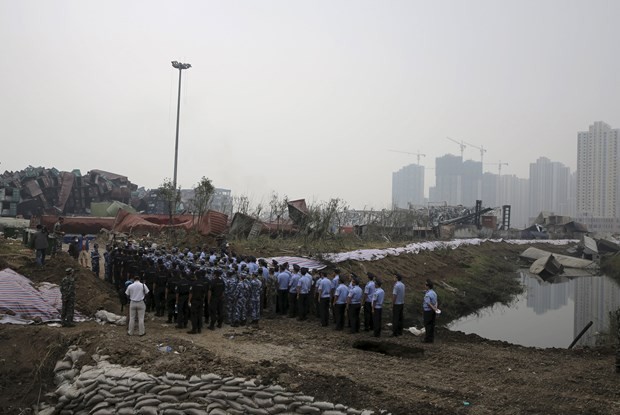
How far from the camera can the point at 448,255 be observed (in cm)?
3500

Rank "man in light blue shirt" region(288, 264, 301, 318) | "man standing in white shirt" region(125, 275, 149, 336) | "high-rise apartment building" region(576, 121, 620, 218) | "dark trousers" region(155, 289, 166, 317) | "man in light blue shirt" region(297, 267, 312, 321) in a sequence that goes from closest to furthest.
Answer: "man standing in white shirt" region(125, 275, 149, 336) → "dark trousers" region(155, 289, 166, 317) → "man in light blue shirt" region(297, 267, 312, 321) → "man in light blue shirt" region(288, 264, 301, 318) → "high-rise apartment building" region(576, 121, 620, 218)

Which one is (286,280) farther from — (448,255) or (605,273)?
(605,273)

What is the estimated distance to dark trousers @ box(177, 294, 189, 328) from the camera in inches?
493

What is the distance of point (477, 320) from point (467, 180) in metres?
138

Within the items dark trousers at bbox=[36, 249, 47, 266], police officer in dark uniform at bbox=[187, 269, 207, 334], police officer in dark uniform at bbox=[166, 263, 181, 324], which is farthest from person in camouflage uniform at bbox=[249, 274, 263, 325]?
dark trousers at bbox=[36, 249, 47, 266]

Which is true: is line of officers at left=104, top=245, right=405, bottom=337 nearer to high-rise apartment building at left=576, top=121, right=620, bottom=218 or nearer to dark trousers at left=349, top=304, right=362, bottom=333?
dark trousers at left=349, top=304, right=362, bottom=333

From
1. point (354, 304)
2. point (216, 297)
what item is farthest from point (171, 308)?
point (354, 304)

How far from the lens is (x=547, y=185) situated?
144 meters

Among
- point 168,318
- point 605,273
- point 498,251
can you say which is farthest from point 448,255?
point 168,318

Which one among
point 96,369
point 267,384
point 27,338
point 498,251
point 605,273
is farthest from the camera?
point 498,251

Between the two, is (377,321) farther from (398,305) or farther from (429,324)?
(429,324)

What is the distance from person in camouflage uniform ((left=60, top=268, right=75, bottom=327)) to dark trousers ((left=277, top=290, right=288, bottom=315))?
5.56 metres

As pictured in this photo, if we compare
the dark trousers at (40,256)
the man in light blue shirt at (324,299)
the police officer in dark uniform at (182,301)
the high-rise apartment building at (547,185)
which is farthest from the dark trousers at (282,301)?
the high-rise apartment building at (547,185)

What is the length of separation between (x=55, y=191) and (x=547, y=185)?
13149 cm
